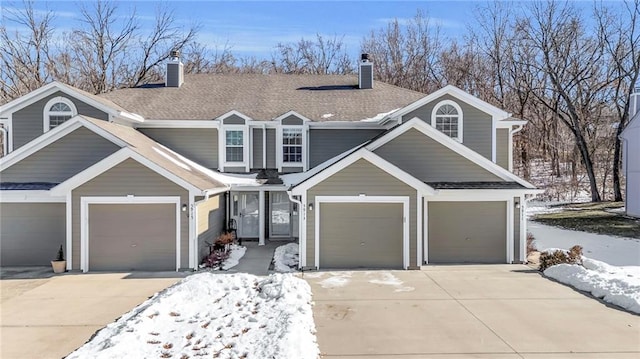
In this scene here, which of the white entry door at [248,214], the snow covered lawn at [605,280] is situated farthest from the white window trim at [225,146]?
the snow covered lawn at [605,280]

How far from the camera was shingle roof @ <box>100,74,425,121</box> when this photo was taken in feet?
56.9

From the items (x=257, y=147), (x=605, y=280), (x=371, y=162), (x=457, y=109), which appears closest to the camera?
(x=605, y=280)

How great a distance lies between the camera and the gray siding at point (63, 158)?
42.5 feet

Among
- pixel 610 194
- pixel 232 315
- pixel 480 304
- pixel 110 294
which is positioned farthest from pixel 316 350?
pixel 610 194

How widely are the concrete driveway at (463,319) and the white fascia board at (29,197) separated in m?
7.91

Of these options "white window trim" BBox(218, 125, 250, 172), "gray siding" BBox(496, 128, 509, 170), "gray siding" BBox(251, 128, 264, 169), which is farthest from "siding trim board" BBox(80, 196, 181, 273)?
"gray siding" BBox(496, 128, 509, 170)

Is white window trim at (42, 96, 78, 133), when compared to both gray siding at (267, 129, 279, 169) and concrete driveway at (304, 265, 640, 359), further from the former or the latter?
concrete driveway at (304, 265, 640, 359)

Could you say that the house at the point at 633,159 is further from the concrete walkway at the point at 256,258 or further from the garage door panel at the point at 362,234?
the concrete walkway at the point at 256,258

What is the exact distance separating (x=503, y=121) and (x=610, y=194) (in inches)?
845

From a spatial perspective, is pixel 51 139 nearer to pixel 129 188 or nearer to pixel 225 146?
pixel 129 188

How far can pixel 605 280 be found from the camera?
973cm

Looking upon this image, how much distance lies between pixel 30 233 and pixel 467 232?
13.2m

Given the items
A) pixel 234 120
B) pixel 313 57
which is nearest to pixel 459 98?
pixel 234 120

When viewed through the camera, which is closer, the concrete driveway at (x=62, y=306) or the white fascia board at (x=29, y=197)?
the concrete driveway at (x=62, y=306)
